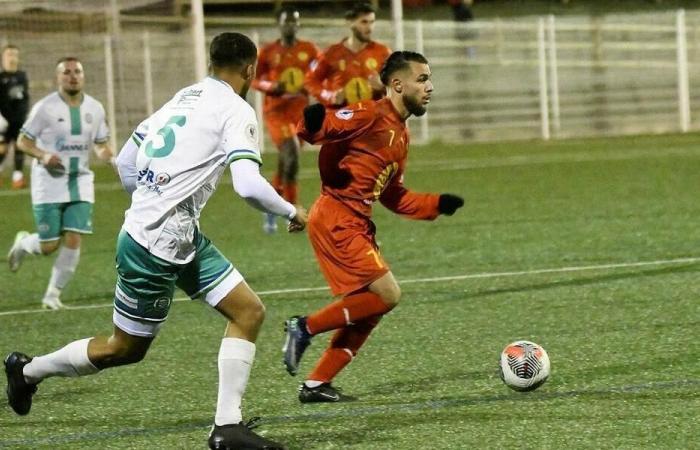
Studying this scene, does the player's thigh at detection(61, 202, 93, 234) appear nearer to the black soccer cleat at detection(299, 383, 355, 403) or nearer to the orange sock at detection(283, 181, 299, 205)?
the black soccer cleat at detection(299, 383, 355, 403)

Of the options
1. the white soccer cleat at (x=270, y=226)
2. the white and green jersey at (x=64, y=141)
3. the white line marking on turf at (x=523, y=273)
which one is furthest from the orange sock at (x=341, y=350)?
the white soccer cleat at (x=270, y=226)

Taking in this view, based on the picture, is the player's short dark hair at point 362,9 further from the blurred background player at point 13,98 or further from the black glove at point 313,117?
the blurred background player at point 13,98

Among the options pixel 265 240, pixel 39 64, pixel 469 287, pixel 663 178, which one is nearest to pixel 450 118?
pixel 39 64

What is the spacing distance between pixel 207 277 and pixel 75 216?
15.7 ft

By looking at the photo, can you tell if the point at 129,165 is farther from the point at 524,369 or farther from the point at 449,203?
the point at 524,369

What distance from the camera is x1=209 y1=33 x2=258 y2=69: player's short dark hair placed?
5.65 m

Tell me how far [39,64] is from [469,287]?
51.2ft

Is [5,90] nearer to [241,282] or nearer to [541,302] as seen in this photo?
[541,302]

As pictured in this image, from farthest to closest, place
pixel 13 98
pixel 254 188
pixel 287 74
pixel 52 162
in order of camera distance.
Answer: pixel 13 98 < pixel 287 74 < pixel 52 162 < pixel 254 188

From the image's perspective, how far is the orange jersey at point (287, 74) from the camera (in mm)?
15250

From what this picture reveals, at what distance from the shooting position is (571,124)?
30359 millimetres

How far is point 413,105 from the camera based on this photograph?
6789 mm

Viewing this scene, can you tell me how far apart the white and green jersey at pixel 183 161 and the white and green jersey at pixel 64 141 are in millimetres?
4655

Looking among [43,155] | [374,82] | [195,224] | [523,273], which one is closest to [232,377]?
[195,224]
